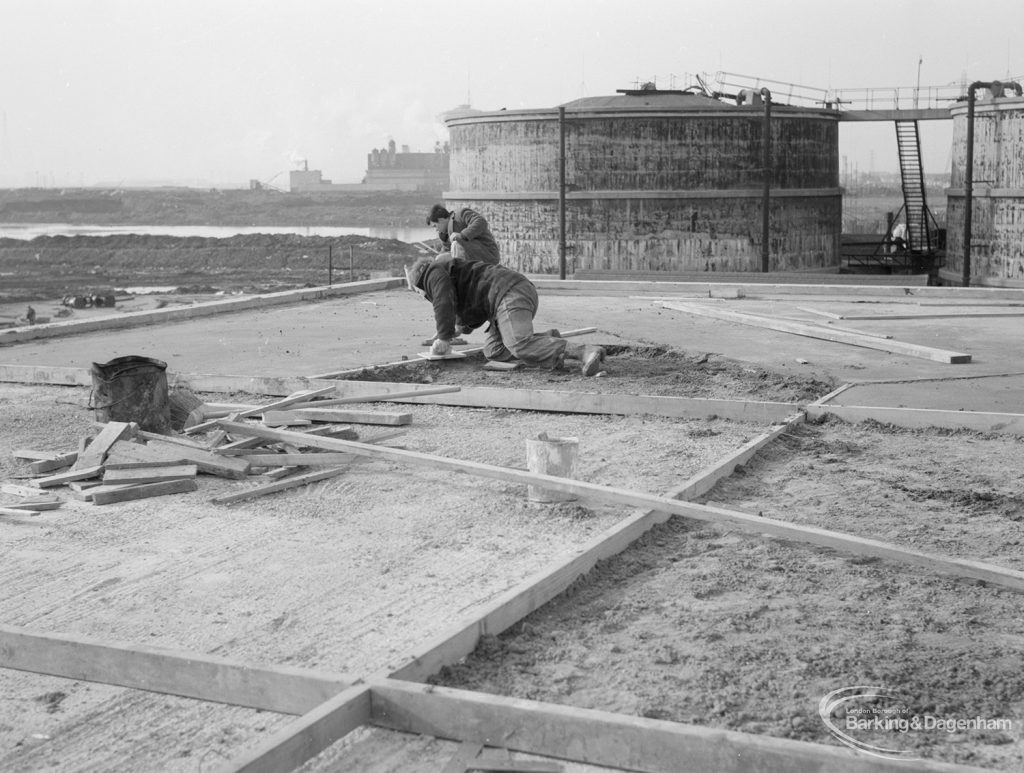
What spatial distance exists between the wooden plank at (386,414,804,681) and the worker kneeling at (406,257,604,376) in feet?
13.4

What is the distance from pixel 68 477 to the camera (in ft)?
24.6

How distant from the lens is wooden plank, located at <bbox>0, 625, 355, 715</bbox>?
409 cm

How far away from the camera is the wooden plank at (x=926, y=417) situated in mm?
8703

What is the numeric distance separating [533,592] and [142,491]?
3.16 meters

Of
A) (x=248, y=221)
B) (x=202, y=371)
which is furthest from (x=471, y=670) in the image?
(x=248, y=221)

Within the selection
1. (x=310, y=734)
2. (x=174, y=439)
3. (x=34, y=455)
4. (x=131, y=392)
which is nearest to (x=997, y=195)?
(x=131, y=392)

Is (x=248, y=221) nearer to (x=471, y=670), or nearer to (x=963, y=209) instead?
(x=963, y=209)

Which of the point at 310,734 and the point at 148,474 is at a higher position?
the point at 148,474

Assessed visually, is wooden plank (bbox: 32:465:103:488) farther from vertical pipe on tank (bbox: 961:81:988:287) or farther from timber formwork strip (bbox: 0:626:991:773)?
vertical pipe on tank (bbox: 961:81:988:287)

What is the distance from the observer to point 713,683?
4281 mm

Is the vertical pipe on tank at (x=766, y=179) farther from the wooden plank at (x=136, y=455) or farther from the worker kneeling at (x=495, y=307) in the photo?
the wooden plank at (x=136, y=455)

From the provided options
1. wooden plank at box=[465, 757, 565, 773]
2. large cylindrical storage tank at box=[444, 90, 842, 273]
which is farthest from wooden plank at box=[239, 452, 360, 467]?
large cylindrical storage tank at box=[444, 90, 842, 273]

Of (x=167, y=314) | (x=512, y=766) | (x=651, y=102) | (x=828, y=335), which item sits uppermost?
(x=651, y=102)

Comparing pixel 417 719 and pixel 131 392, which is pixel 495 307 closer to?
pixel 131 392
